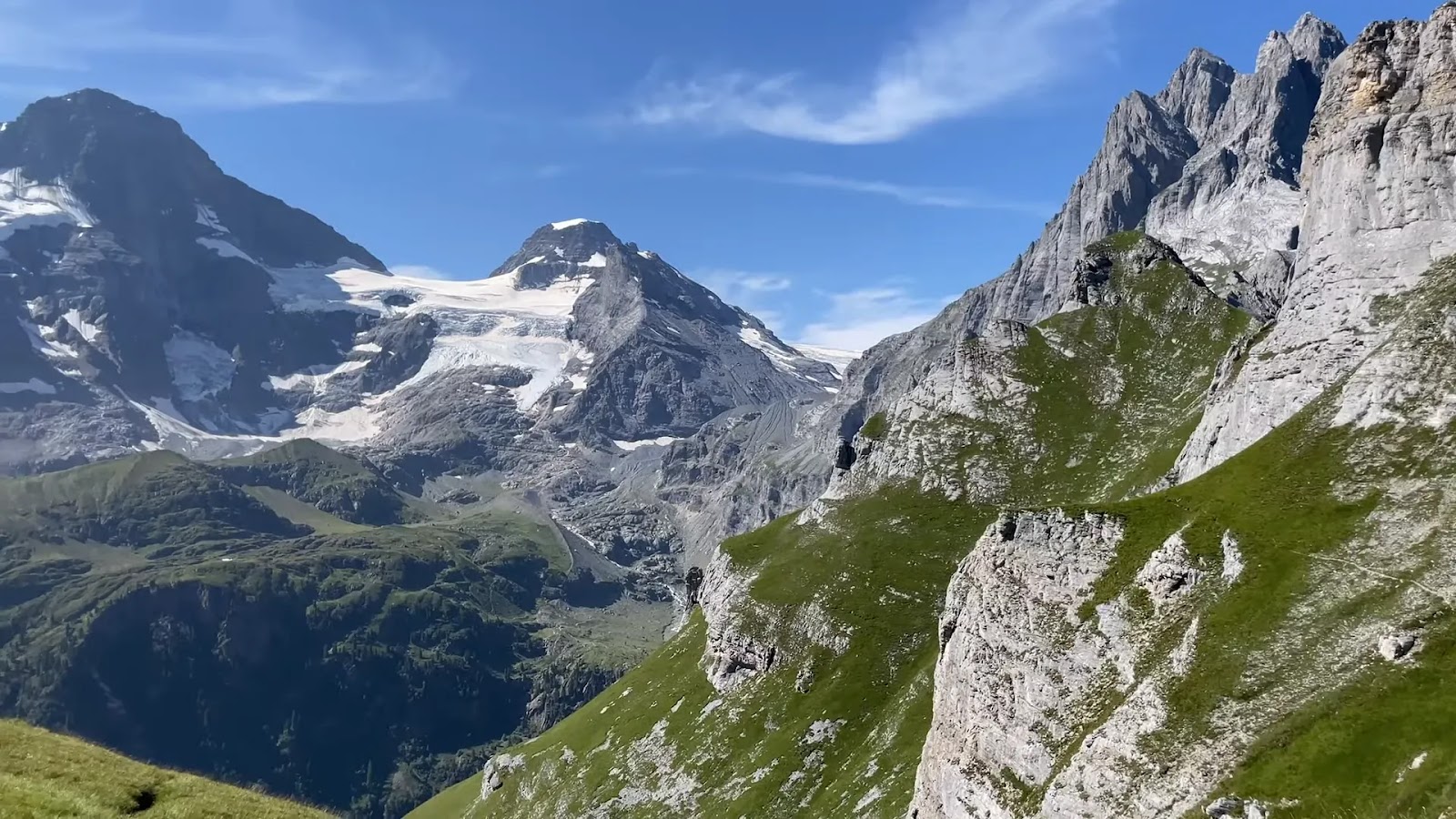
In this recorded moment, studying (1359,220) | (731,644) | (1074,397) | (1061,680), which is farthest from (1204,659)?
(1074,397)

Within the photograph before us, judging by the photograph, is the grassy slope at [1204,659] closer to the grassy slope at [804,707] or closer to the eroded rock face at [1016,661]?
the grassy slope at [804,707]

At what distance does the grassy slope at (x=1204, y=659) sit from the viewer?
52.6 m

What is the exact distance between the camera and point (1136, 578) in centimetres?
7706

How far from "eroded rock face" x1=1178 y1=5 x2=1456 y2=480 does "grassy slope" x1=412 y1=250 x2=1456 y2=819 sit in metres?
7.28

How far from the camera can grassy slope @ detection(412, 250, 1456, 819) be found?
52.6 metres

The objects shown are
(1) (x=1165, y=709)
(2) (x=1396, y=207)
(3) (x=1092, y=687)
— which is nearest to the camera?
(1) (x=1165, y=709)

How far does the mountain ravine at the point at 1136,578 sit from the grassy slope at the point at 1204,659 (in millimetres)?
260

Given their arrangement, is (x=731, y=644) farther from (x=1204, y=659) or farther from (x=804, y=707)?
(x=1204, y=659)

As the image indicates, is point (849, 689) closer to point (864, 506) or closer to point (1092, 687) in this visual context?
point (864, 506)

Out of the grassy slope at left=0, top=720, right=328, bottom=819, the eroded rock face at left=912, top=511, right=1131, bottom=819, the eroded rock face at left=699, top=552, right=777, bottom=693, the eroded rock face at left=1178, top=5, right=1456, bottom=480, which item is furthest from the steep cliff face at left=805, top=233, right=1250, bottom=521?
the grassy slope at left=0, top=720, right=328, bottom=819

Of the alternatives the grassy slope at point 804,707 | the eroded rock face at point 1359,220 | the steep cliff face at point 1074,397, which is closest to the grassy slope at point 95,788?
the grassy slope at point 804,707

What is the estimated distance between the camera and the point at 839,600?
137 m

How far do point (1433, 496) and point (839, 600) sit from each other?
8147 centimetres

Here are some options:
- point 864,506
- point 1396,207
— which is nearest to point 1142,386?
point 864,506
